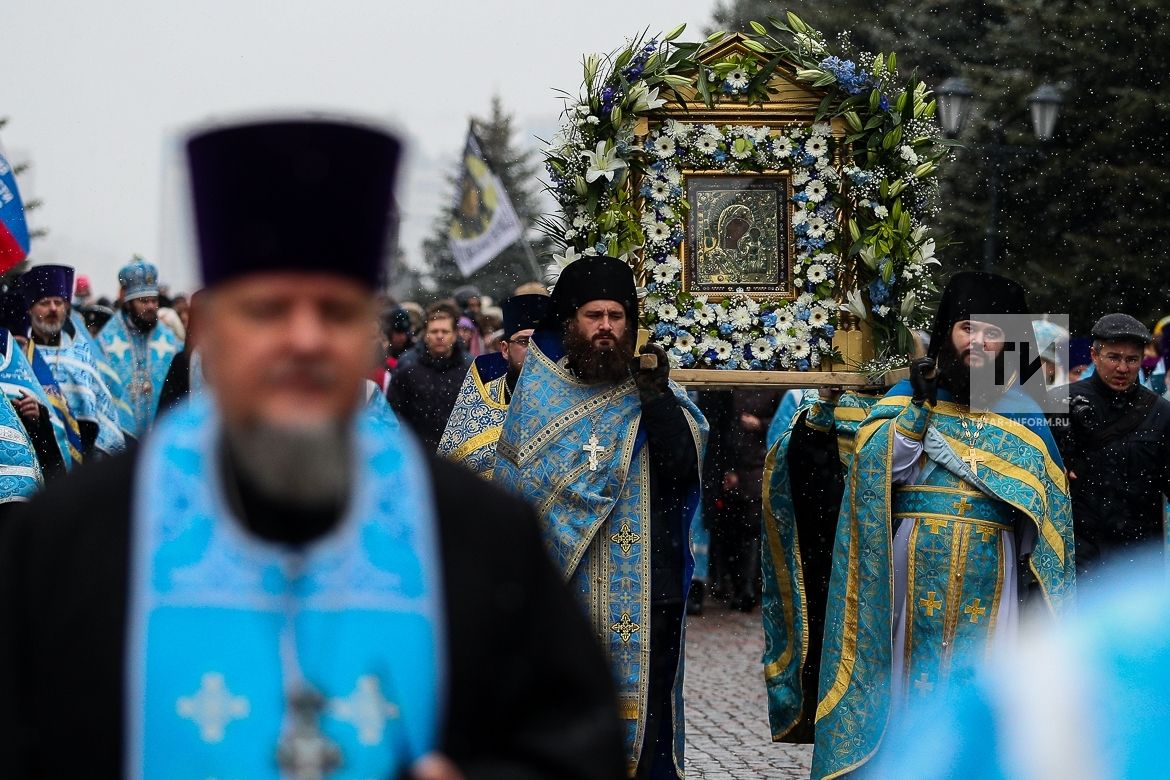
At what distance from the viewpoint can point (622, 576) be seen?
277 inches

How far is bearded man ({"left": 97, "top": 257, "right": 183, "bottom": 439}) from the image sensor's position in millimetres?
12984

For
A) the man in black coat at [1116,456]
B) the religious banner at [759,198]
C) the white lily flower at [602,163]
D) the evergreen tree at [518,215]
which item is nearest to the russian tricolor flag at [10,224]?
the religious banner at [759,198]

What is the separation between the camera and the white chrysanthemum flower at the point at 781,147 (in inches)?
306

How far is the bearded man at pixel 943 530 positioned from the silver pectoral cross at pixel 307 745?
16.5ft

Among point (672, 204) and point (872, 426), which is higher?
point (672, 204)

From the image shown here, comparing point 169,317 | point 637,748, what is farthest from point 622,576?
point 169,317

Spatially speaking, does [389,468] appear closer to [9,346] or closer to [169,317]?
[9,346]

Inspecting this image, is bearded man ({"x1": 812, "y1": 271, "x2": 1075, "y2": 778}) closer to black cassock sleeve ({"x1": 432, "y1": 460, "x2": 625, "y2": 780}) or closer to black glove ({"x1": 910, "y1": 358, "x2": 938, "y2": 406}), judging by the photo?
black glove ({"x1": 910, "y1": 358, "x2": 938, "y2": 406})

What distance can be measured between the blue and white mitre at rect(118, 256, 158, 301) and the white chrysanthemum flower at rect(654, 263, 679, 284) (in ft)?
20.3

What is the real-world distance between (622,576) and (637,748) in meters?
0.63

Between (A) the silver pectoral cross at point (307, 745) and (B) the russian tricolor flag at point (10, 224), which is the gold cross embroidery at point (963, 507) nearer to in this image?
(A) the silver pectoral cross at point (307, 745)

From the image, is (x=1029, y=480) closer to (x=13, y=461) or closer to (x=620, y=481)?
(x=620, y=481)

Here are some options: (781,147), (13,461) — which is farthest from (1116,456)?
(13,461)

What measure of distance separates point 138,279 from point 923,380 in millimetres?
7317
